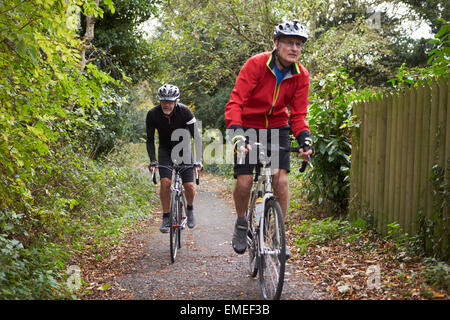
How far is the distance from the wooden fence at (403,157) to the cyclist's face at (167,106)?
2.77 m

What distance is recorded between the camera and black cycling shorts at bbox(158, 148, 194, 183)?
594 cm

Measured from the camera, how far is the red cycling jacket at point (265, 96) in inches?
155

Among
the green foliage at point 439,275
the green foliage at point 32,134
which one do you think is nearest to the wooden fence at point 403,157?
the green foliage at point 439,275

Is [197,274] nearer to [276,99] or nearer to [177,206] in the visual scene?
[177,206]

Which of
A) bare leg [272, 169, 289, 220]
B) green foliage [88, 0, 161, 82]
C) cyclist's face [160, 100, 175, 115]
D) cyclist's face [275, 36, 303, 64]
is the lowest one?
bare leg [272, 169, 289, 220]

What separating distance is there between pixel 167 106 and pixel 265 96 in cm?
225

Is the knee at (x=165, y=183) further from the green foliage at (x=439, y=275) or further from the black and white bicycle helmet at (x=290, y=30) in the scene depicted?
the green foliage at (x=439, y=275)

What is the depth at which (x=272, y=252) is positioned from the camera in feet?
11.9

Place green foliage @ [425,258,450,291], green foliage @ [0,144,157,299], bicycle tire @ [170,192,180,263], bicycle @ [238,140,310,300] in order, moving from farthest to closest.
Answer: bicycle tire @ [170,192,180,263] < green foliage @ [0,144,157,299] < bicycle @ [238,140,310,300] < green foliage @ [425,258,450,291]

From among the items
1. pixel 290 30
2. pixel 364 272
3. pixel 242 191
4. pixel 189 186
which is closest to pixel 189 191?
pixel 189 186

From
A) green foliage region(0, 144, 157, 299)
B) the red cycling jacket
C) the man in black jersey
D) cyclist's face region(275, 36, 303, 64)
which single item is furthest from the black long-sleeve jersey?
cyclist's face region(275, 36, 303, 64)

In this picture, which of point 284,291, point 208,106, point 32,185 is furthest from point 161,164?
point 208,106

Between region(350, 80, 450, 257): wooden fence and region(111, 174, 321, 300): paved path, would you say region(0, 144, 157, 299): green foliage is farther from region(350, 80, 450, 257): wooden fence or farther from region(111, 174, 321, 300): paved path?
region(350, 80, 450, 257): wooden fence

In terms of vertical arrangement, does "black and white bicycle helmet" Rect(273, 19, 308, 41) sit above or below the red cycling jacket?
above
